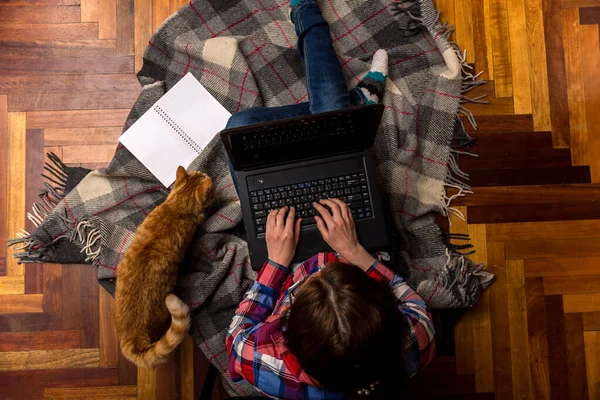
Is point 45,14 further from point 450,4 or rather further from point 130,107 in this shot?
point 450,4

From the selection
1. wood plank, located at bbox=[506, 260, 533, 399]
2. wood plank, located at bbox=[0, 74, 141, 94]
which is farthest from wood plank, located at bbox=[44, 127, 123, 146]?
wood plank, located at bbox=[506, 260, 533, 399]

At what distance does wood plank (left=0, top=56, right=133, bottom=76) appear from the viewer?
1524mm

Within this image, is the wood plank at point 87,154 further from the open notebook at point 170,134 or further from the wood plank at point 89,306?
the wood plank at point 89,306

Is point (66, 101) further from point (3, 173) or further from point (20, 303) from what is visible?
point (20, 303)

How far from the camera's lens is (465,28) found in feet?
5.09

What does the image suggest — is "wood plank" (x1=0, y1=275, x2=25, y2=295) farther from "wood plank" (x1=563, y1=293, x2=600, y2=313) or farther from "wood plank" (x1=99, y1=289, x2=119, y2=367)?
"wood plank" (x1=563, y1=293, x2=600, y2=313)

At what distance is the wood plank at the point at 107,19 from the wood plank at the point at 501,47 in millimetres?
1308

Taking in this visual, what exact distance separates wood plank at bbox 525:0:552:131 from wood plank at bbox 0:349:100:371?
66.8 inches

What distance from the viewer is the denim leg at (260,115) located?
1.34 meters

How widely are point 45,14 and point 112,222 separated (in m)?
0.76

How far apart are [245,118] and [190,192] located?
277 mm

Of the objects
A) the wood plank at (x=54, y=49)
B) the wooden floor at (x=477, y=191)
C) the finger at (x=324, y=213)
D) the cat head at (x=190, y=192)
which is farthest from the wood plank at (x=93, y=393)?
the wood plank at (x=54, y=49)

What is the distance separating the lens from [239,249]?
141 centimetres

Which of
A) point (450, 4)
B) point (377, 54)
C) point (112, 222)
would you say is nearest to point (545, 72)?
point (450, 4)
